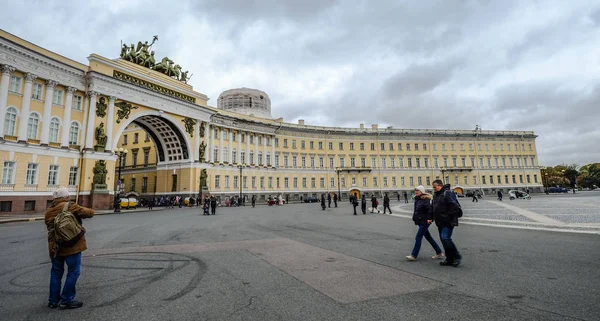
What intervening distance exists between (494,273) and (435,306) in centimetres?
231

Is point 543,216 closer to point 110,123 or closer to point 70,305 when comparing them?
point 70,305

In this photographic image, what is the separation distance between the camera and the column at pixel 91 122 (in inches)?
1187

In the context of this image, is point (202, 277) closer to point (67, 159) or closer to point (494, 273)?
point (494, 273)

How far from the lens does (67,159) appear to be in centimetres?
2872

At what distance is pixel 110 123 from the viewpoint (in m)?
32.2

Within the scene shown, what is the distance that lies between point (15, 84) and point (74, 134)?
608 centimetres

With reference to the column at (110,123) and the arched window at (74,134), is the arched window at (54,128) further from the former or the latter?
the column at (110,123)

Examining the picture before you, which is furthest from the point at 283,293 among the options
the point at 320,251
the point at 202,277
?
the point at 320,251

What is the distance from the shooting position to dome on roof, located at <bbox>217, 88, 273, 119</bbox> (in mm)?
60275

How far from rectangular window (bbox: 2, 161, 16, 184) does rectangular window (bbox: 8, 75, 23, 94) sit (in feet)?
20.6

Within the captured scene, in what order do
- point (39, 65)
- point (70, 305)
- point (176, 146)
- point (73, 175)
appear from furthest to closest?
point (176, 146), point (73, 175), point (39, 65), point (70, 305)

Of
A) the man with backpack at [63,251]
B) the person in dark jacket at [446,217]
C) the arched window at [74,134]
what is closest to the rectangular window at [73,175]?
the arched window at [74,134]

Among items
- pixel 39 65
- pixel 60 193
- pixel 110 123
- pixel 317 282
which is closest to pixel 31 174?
pixel 110 123

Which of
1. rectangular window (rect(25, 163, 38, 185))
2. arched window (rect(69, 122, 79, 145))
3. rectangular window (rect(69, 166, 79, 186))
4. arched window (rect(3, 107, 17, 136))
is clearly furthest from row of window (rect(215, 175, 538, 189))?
arched window (rect(3, 107, 17, 136))
